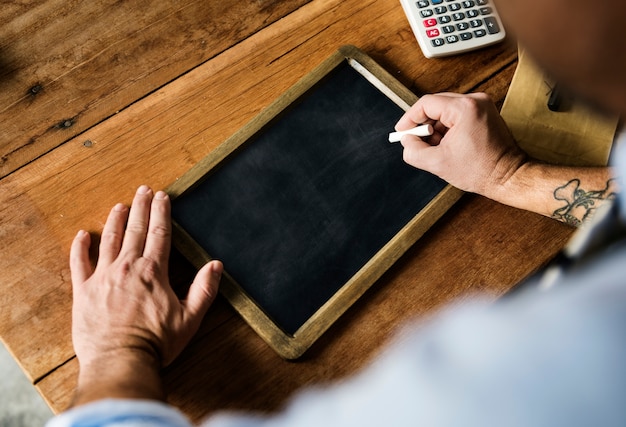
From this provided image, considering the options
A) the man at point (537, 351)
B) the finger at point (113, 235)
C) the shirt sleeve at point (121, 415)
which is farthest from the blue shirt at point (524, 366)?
the finger at point (113, 235)

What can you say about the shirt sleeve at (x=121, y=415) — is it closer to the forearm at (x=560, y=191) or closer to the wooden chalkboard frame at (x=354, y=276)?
the wooden chalkboard frame at (x=354, y=276)

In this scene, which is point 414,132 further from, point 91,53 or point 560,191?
point 91,53

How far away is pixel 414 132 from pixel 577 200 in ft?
0.85

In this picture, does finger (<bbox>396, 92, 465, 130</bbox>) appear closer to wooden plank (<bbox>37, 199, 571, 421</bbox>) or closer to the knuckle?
wooden plank (<bbox>37, 199, 571, 421</bbox>)

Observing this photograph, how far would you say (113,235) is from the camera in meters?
0.84

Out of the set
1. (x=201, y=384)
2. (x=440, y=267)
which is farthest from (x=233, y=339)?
(x=440, y=267)

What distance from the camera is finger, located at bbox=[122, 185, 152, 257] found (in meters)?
0.83

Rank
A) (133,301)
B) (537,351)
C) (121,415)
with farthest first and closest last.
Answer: (133,301) → (121,415) → (537,351)

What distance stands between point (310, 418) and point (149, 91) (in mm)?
625

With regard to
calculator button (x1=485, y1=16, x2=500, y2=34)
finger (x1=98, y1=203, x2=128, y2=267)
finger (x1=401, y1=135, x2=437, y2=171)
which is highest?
finger (x1=98, y1=203, x2=128, y2=267)

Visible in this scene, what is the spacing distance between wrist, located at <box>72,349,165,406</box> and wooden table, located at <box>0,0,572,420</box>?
0.05 metres

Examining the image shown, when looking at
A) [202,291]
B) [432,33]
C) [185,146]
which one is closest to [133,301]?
[202,291]

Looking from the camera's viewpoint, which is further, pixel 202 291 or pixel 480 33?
pixel 480 33

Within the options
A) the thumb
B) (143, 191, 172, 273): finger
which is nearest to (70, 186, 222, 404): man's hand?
(143, 191, 172, 273): finger
